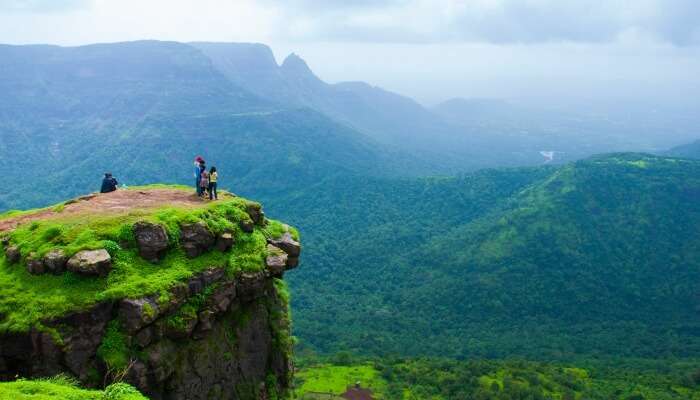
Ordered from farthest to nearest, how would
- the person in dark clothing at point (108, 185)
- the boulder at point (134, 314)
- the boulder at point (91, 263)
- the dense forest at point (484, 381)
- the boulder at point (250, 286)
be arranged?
1. the dense forest at point (484, 381)
2. the person in dark clothing at point (108, 185)
3. the boulder at point (250, 286)
4. the boulder at point (91, 263)
5. the boulder at point (134, 314)

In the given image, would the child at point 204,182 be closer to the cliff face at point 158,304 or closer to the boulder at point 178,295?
the cliff face at point 158,304

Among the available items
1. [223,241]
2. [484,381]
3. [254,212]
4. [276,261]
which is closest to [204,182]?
[254,212]

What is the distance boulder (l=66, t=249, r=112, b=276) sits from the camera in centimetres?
1611

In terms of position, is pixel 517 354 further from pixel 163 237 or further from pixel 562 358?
pixel 163 237

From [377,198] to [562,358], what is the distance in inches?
3506

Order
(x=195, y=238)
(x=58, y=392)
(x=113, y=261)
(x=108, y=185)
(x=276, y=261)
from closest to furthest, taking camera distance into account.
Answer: (x=58, y=392)
(x=113, y=261)
(x=195, y=238)
(x=276, y=261)
(x=108, y=185)

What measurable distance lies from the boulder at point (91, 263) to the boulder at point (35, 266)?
0.99 meters

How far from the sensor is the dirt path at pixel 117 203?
21188mm

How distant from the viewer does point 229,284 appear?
18594 millimetres

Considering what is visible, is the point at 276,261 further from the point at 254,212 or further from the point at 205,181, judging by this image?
the point at 205,181

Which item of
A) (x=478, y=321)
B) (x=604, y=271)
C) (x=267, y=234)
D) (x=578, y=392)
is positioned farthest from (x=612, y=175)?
(x=267, y=234)

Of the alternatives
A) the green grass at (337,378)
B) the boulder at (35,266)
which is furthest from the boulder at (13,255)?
the green grass at (337,378)

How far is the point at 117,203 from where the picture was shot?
887 inches

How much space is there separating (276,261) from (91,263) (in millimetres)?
6624
